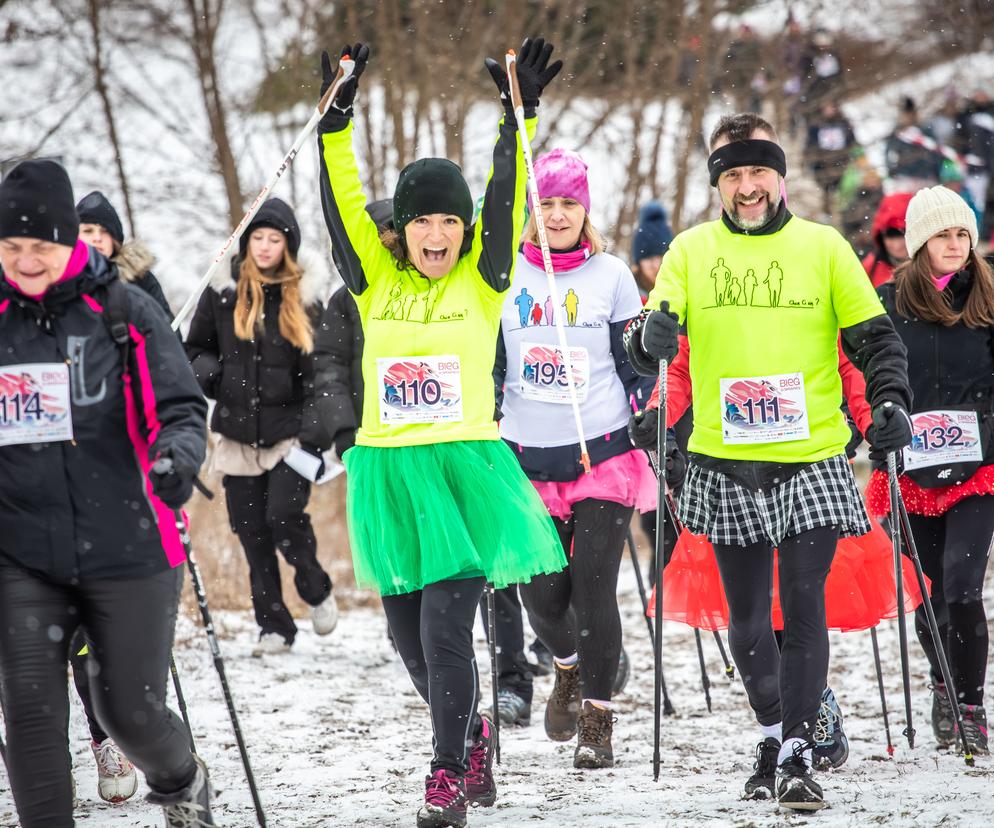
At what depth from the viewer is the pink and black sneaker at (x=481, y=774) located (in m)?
4.47

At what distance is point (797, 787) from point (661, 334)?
59.1 inches

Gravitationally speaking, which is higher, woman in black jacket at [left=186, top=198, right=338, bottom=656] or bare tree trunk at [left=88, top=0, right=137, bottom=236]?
bare tree trunk at [left=88, top=0, right=137, bottom=236]

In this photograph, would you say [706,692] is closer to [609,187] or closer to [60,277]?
[60,277]

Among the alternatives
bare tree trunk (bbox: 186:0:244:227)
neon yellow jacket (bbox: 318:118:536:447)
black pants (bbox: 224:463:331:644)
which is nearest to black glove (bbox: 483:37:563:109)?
neon yellow jacket (bbox: 318:118:536:447)

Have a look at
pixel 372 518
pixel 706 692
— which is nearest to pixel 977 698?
pixel 706 692

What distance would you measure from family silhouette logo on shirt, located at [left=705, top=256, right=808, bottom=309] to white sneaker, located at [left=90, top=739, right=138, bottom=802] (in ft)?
8.84

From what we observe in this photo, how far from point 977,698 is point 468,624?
89.9 inches

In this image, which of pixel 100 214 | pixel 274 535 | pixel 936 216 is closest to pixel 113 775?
pixel 100 214

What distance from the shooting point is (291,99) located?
43.1 feet

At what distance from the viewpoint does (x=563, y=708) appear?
222 inches

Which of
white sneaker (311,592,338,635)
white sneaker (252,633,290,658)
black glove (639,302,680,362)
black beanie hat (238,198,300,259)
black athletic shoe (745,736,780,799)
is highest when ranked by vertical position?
black beanie hat (238,198,300,259)

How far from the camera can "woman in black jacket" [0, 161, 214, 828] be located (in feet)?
11.4

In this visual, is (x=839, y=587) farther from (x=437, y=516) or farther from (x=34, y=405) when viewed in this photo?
(x=34, y=405)

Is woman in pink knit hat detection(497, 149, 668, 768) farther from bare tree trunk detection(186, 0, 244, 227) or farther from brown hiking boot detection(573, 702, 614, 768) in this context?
bare tree trunk detection(186, 0, 244, 227)
